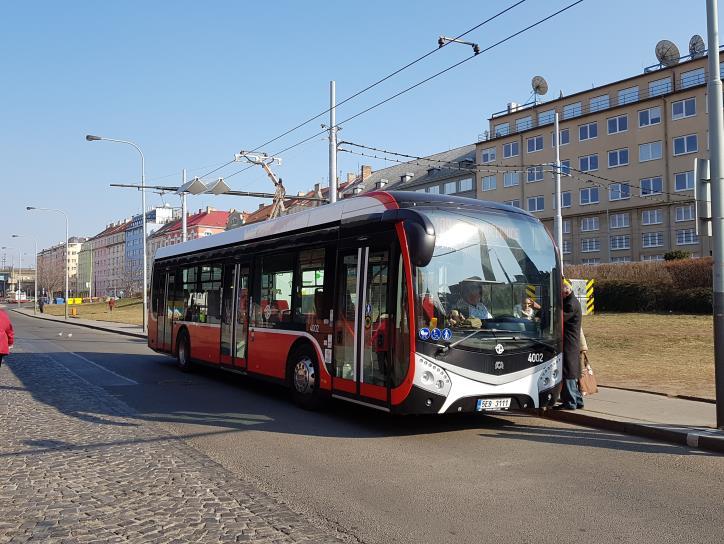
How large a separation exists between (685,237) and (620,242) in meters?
5.98

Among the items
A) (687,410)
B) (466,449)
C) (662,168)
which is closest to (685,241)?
(662,168)

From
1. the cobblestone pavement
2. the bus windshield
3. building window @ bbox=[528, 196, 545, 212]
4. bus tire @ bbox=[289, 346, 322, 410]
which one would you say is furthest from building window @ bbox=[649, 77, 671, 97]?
the cobblestone pavement

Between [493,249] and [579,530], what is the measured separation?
419 cm

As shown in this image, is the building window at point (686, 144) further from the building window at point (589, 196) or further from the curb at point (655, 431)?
the curb at point (655, 431)

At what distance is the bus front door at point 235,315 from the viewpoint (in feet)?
40.0

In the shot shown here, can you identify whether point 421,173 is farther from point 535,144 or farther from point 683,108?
point 683,108

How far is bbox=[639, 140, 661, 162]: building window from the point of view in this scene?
181ft

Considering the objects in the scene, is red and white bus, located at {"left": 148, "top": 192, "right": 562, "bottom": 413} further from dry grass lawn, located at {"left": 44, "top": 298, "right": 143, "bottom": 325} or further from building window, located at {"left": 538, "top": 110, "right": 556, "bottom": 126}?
building window, located at {"left": 538, "top": 110, "right": 556, "bottom": 126}

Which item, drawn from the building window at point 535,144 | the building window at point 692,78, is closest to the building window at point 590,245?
the building window at point 535,144

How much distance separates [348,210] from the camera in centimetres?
932

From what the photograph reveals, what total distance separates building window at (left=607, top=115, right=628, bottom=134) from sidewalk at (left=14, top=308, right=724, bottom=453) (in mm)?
51894

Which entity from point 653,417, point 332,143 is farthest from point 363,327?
point 332,143

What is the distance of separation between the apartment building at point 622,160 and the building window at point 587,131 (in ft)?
0.30

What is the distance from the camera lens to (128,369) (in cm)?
1616
